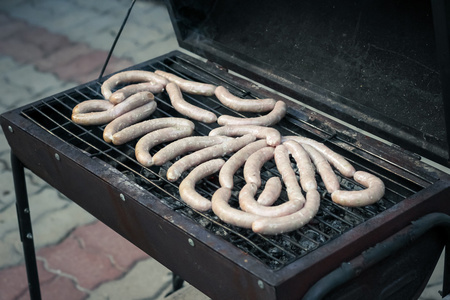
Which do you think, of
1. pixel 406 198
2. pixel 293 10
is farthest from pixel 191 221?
pixel 293 10

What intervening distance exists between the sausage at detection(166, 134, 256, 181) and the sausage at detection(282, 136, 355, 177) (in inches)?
8.3

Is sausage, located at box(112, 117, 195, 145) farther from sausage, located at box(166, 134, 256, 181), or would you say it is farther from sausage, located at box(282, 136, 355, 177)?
sausage, located at box(282, 136, 355, 177)

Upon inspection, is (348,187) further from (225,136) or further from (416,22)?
(416,22)

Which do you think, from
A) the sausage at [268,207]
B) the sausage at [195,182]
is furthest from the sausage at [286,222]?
the sausage at [195,182]

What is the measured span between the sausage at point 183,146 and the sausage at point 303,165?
1.10 ft

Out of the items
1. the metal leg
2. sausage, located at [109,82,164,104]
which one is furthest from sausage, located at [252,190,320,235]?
the metal leg

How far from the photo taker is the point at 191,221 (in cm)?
240

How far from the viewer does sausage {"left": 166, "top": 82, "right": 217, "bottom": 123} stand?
323 cm

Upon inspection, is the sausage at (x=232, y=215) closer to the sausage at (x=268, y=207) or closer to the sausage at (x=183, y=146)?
the sausage at (x=268, y=207)

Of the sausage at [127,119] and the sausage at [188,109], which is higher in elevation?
the sausage at [188,109]

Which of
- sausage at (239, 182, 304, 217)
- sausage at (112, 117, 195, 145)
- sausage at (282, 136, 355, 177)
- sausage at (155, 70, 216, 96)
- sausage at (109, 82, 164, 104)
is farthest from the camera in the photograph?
sausage at (155, 70, 216, 96)

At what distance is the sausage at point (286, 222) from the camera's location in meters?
2.31

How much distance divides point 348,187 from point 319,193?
0.97ft

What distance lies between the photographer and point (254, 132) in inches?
121
